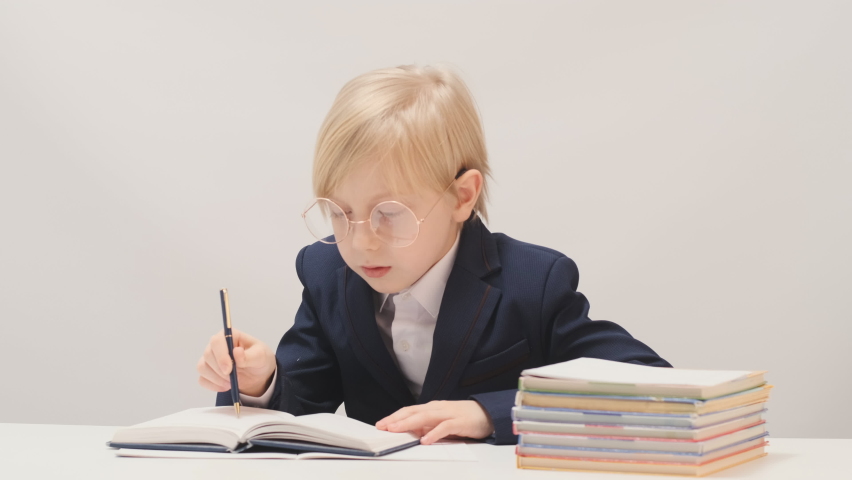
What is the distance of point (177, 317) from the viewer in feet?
8.68

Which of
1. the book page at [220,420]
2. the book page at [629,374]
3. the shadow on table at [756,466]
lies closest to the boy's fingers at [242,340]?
the book page at [220,420]

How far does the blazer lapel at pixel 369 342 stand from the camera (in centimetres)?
160

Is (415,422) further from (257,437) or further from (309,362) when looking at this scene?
(309,362)

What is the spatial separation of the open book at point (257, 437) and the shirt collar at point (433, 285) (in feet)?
1.43

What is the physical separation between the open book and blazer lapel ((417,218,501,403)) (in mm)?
351

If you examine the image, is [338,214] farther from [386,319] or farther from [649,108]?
[649,108]

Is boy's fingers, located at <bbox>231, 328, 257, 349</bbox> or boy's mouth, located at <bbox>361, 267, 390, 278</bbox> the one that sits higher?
→ boy's mouth, located at <bbox>361, 267, 390, 278</bbox>

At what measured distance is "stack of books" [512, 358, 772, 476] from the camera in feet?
3.28

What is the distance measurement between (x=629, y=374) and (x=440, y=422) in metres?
0.30

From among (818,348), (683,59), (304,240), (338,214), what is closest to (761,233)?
(818,348)

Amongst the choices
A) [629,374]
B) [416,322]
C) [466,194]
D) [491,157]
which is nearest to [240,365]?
[416,322]

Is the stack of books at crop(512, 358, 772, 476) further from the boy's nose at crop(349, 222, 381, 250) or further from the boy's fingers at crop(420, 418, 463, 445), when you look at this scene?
the boy's nose at crop(349, 222, 381, 250)

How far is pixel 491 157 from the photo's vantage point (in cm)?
257

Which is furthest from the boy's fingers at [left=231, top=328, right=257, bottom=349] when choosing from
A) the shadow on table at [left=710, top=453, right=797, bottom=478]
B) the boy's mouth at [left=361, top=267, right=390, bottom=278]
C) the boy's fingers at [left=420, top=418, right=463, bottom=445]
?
the shadow on table at [left=710, top=453, right=797, bottom=478]
